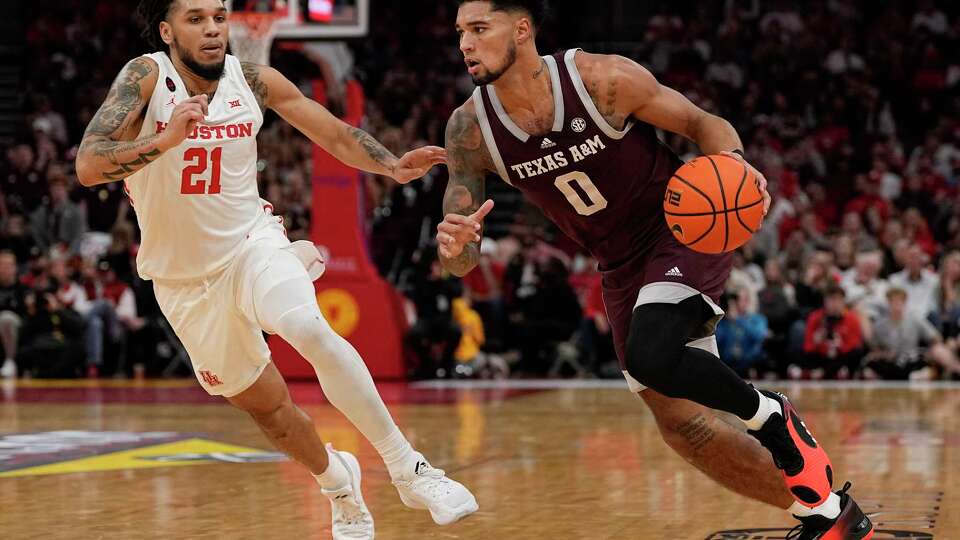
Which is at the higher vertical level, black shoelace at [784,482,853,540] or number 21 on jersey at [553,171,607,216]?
number 21 on jersey at [553,171,607,216]

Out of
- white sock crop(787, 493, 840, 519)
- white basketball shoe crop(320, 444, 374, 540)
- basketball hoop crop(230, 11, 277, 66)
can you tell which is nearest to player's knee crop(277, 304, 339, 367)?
white basketball shoe crop(320, 444, 374, 540)

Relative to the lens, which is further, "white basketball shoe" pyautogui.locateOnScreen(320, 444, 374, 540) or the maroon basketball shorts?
"white basketball shoe" pyautogui.locateOnScreen(320, 444, 374, 540)

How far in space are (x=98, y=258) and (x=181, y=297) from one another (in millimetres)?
11313

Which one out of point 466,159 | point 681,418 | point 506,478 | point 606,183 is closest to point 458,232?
point 466,159

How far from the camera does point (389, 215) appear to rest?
674 inches

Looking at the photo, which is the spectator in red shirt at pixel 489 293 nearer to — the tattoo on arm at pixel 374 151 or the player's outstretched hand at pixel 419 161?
the tattoo on arm at pixel 374 151

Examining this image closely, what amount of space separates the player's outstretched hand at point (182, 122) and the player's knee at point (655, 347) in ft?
5.60

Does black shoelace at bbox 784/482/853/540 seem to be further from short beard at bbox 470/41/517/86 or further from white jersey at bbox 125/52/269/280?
white jersey at bbox 125/52/269/280

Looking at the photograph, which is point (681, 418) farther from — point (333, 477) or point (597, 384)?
point (597, 384)

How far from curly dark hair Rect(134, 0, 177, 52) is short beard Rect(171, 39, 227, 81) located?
0.13m

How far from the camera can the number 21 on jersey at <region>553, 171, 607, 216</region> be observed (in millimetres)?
5223

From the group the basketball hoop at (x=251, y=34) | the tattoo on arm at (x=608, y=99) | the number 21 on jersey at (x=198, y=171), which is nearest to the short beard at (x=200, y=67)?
the number 21 on jersey at (x=198, y=171)

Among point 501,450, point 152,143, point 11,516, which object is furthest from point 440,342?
point 152,143

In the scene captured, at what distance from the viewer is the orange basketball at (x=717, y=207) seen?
4.91 m
